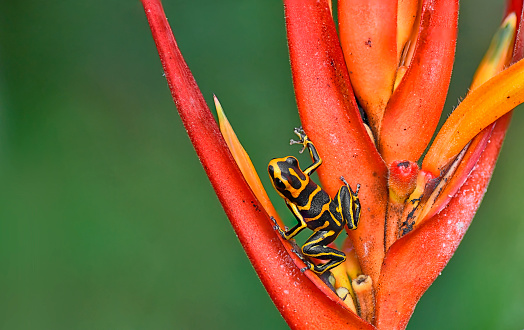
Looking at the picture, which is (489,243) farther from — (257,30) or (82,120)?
(82,120)

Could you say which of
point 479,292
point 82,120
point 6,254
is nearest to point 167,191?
point 82,120

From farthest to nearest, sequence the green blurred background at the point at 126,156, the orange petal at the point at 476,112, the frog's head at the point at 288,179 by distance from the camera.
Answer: the green blurred background at the point at 126,156
the frog's head at the point at 288,179
the orange petal at the point at 476,112

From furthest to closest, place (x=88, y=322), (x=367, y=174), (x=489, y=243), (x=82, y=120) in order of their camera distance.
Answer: (x=82, y=120) < (x=88, y=322) < (x=489, y=243) < (x=367, y=174)

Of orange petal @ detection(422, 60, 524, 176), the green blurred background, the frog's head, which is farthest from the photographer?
the green blurred background

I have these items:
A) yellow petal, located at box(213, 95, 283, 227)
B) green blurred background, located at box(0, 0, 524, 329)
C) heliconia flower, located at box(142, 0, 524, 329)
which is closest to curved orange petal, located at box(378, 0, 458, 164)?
heliconia flower, located at box(142, 0, 524, 329)

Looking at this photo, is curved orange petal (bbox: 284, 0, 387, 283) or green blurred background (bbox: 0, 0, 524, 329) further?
green blurred background (bbox: 0, 0, 524, 329)

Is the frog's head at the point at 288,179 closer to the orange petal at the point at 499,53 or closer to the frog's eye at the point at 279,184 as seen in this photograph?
the frog's eye at the point at 279,184

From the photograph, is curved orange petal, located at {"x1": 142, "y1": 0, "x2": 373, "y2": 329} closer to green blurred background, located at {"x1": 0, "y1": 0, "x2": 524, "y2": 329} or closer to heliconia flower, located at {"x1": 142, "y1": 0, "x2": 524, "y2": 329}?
heliconia flower, located at {"x1": 142, "y1": 0, "x2": 524, "y2": 329}

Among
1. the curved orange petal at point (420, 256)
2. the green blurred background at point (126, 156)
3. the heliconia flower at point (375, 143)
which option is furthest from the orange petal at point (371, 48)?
the green blurred background at point (126, 156)
